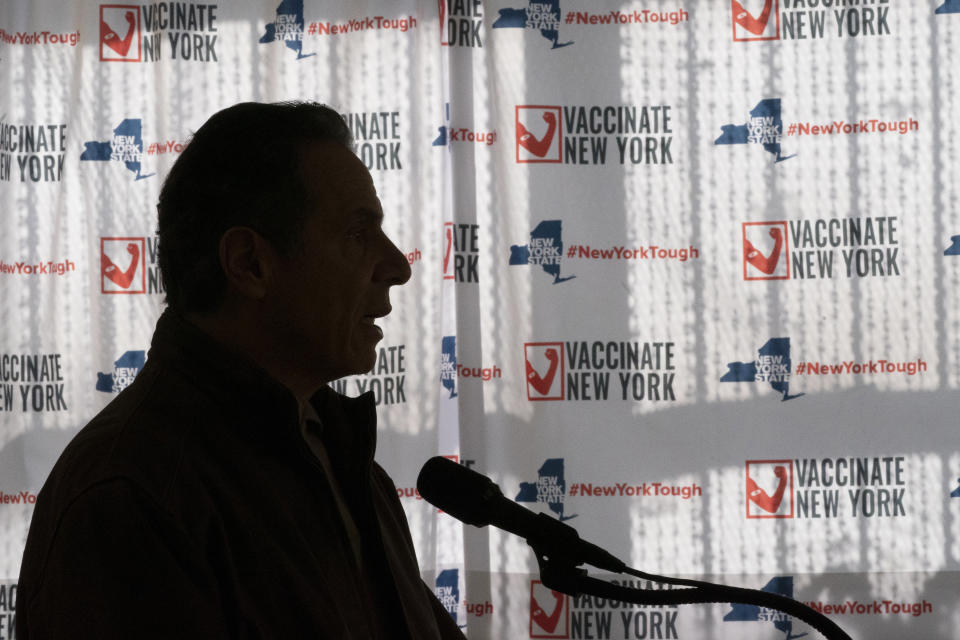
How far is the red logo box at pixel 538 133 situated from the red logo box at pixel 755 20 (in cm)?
61

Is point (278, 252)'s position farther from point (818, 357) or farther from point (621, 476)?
point (818, 357)

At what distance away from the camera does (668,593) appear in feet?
2.94

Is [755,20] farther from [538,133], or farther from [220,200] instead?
[220,200]

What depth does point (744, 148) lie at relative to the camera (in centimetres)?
284

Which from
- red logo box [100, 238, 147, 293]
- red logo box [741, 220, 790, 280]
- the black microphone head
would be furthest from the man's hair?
red logo box [741, 220, 790, 280]

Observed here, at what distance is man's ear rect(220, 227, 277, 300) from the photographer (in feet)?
4.09

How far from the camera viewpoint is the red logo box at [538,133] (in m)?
2.88

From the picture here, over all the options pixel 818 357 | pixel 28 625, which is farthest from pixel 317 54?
pixel 28 625

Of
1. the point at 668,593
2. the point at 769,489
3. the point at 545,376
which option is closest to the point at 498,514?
the point at 668,593

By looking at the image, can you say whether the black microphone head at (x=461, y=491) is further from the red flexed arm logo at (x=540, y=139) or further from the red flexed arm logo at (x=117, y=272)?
the red flexed arm logo at (x=117, y=272)

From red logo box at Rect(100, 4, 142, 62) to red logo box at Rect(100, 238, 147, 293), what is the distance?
59 cm

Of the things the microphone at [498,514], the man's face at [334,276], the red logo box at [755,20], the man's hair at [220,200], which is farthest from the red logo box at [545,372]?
the microphone at [498,514]

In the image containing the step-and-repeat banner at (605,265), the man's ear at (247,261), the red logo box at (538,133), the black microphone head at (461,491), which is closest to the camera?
the black microphone head at (461,491)

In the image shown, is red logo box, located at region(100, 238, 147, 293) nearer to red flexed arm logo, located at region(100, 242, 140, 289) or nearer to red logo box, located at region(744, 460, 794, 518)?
red flexed arm logo, located at region(100, 242, 140, 289)
